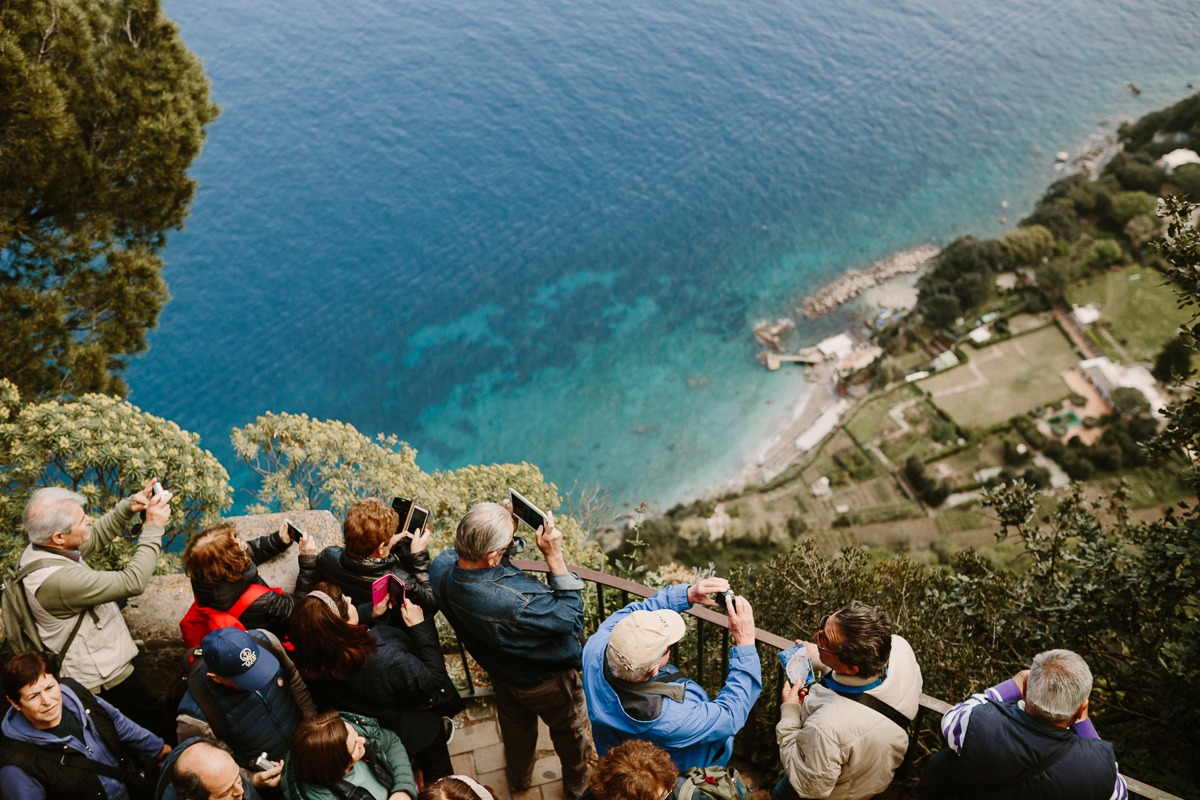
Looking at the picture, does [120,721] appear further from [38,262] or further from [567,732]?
[38,262]

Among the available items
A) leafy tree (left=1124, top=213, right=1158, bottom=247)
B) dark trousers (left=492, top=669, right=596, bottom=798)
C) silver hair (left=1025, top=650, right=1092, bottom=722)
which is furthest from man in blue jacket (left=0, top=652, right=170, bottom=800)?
leafy tree (left=1124, top=213, right=1158, bottom=247)

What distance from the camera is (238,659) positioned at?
3723mm

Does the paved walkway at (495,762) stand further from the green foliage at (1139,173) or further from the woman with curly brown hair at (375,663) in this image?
the green foliage at (1139,173)

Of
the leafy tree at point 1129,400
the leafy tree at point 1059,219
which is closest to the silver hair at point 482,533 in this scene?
the leafy tree at point 1129,400

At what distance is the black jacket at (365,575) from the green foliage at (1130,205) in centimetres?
6214

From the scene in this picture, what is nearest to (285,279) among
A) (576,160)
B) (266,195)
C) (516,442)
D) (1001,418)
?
(266,195)

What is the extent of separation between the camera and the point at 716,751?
3.76 meters

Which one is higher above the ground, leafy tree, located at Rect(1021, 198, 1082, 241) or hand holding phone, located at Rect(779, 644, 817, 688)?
hand holding phone, located at Rect(779, 644, 817, 688)

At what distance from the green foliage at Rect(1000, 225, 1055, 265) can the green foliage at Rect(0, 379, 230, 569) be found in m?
54.1

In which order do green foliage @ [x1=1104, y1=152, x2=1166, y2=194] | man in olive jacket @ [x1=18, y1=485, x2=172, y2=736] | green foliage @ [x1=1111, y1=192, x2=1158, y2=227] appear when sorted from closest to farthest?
man in olive jacket @ [x1=18, y1=485, x2=172, y2=736] → green foliage @ [x1=1111, y1=192, x2=1158, y2=227] → green foliage @ [x1=1104, y1=152, x2=1166, y2=194]

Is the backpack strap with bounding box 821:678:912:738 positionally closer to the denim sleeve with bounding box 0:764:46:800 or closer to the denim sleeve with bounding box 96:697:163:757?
the denim sleeve with bounding box 96:697:163:757

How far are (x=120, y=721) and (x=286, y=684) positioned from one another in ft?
3.43

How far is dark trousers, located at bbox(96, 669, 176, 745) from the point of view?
190 inches

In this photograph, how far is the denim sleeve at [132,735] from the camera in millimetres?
4125
